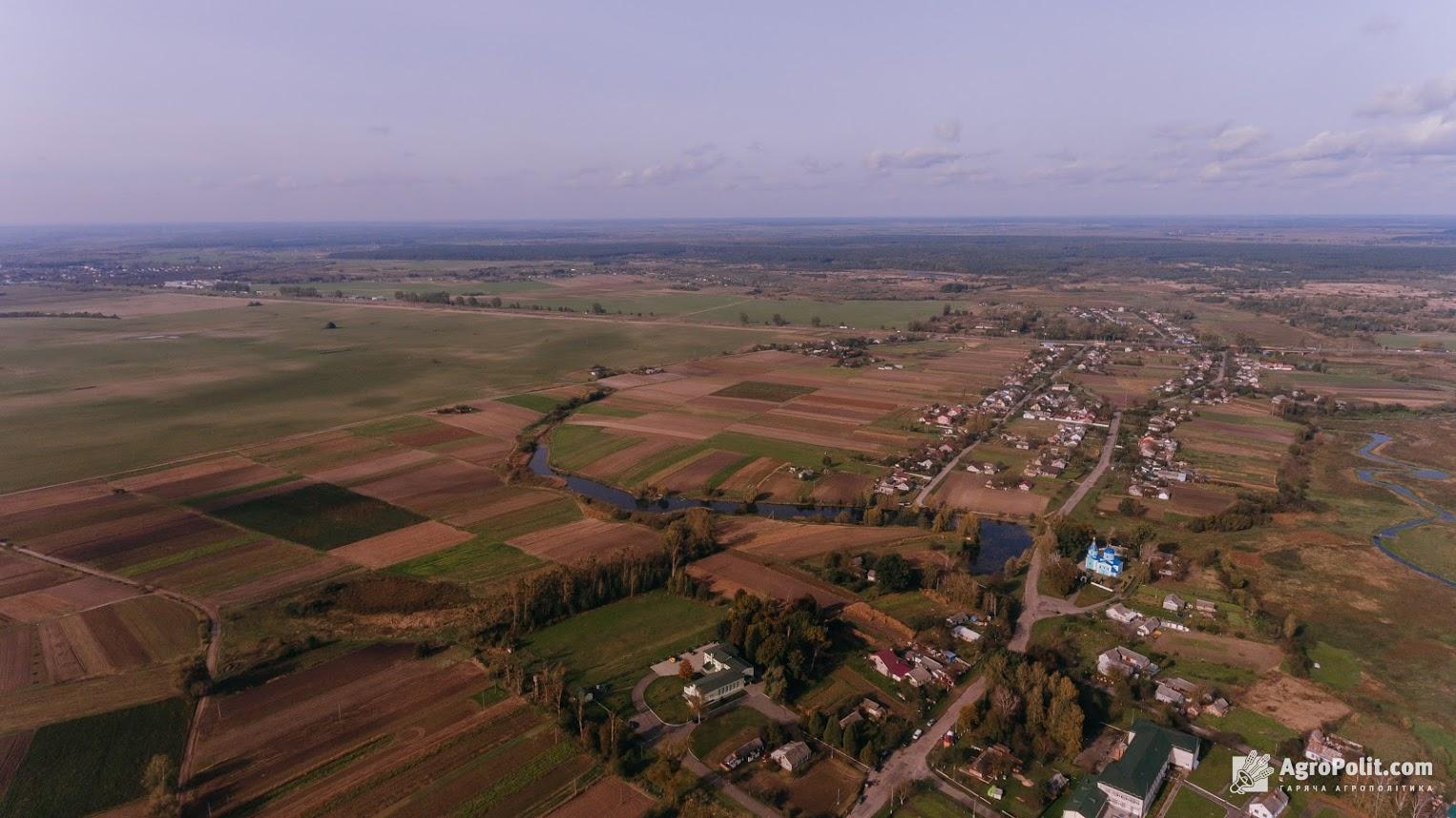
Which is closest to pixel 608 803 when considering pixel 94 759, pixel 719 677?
pixel 719 677

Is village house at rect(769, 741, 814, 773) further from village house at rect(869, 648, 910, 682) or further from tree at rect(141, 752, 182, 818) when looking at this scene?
tree at rect(141, 752, 182, 818)

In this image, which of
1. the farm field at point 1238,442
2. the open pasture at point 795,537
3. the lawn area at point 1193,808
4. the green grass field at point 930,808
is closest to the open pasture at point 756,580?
the open pasture at point 795,537

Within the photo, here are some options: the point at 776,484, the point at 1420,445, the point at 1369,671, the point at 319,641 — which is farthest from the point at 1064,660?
the point at 1420,445

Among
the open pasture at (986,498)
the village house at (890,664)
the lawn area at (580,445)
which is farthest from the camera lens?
the lawn area at (580,445)

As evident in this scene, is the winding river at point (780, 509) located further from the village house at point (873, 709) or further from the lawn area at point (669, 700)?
the lawn area at point (669, 700)

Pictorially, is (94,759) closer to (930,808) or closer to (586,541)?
(586,541)

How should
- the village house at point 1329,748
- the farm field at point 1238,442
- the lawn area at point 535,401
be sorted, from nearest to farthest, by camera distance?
1. the village house at point 1329,748
2. the farm field at point 1238,442
3. the lawn area at point 535,401
